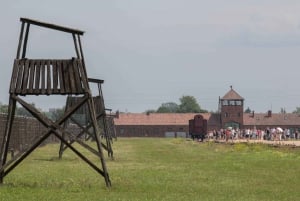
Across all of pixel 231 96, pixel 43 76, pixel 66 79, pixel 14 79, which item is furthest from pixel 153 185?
pixel 231 96

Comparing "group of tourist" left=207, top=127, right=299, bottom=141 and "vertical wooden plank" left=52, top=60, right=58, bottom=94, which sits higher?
"group of tourist" left=207, top=127, right=299, bottom=141

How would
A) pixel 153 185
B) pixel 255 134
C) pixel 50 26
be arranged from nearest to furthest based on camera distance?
pixel 50 26
pixel 153 185
pixel 255 134

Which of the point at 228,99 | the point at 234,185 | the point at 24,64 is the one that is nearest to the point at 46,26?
the point at 24,64

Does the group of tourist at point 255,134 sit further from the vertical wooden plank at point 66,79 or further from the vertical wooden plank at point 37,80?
the vertical wooden plank at point 37,80

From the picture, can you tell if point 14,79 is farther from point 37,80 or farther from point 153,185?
point 153,185

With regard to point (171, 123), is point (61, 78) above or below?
below

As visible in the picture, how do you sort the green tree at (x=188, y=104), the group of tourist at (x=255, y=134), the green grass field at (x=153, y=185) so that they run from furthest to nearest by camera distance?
the green tree at (x=188, y=104)
the group of tourist at (x=255, y=134)
the green grass field at (x=153, y=185)

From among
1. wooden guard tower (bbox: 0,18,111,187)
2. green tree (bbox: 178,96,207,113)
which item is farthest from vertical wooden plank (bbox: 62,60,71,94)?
green tree (bbox: 178,96,207,113)

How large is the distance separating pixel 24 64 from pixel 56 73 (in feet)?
2.11

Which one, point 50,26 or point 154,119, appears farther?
point 154,119

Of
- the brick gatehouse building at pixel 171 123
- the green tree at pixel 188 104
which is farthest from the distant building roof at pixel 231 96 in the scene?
the green tree at pixel 188 104

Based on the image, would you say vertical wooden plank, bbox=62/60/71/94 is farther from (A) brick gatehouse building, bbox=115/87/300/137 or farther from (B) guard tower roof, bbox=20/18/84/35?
(A) brick gatehouse building, bbox=115/87/300/137

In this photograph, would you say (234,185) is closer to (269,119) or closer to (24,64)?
(24,64)

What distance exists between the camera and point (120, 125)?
141000 mm
